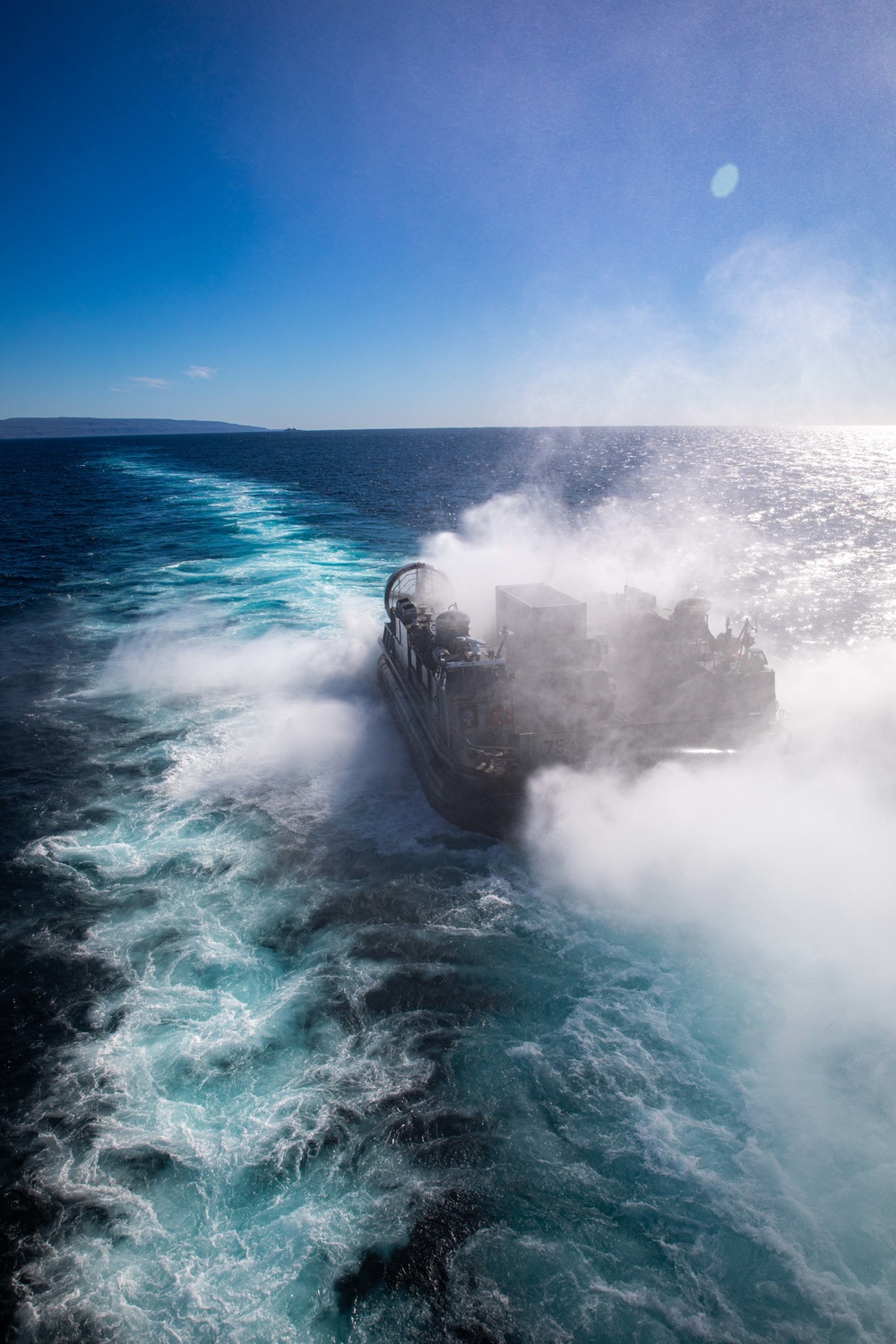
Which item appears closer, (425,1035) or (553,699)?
(425,1035)

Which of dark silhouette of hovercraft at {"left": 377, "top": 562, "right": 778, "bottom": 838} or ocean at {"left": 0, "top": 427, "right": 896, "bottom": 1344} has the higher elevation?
dark silhouette of hovercraft at {"left": 377, "top": 562, "right": 778, "bottom": 838}

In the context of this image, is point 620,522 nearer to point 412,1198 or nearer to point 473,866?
point 473,866

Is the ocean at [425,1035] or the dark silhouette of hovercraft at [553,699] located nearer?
the ocean at [425,1035]

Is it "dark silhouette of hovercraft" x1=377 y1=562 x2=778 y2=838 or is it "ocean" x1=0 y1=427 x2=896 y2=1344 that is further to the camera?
"dark silhouette of hovercraft" x1=377 y1=562 x2=778 y2=838

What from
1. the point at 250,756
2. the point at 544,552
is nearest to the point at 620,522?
the point at 544,552
